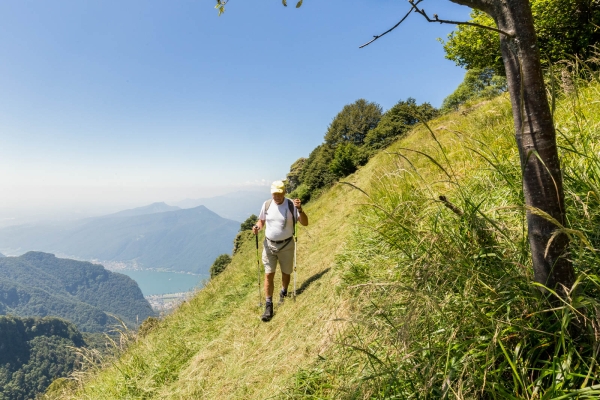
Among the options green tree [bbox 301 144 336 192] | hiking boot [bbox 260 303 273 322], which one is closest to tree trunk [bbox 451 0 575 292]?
hiking boot [bbox 260 303 273 322]

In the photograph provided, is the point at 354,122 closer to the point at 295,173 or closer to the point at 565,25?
the point at 295,173

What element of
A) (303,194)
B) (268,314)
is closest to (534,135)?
(268,314)

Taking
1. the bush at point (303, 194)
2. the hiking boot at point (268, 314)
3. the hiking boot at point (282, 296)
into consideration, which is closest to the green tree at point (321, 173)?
the bush at point (303, 194)

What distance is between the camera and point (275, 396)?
276 centimetres

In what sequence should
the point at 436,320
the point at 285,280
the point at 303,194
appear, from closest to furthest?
1. the point at 436,320
2. the point at 285,280
3. the point at 303,194

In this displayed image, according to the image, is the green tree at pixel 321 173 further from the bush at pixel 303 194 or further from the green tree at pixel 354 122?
the green tree at pixel 354 122

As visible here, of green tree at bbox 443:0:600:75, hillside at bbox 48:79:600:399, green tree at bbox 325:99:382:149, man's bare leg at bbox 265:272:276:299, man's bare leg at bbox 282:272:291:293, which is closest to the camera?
hillside at bbox 48:79:600:399

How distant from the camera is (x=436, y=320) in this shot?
6.00 ft

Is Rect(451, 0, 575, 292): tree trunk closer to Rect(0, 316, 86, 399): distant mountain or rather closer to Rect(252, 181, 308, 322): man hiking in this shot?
Rect(252, 181, 308, 322): man hiking

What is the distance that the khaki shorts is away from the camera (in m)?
5.73

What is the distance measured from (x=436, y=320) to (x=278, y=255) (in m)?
4.20

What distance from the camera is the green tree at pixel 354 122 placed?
47.7 metres

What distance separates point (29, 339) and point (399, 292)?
553ft

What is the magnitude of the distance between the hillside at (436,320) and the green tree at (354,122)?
43250 millimetres
